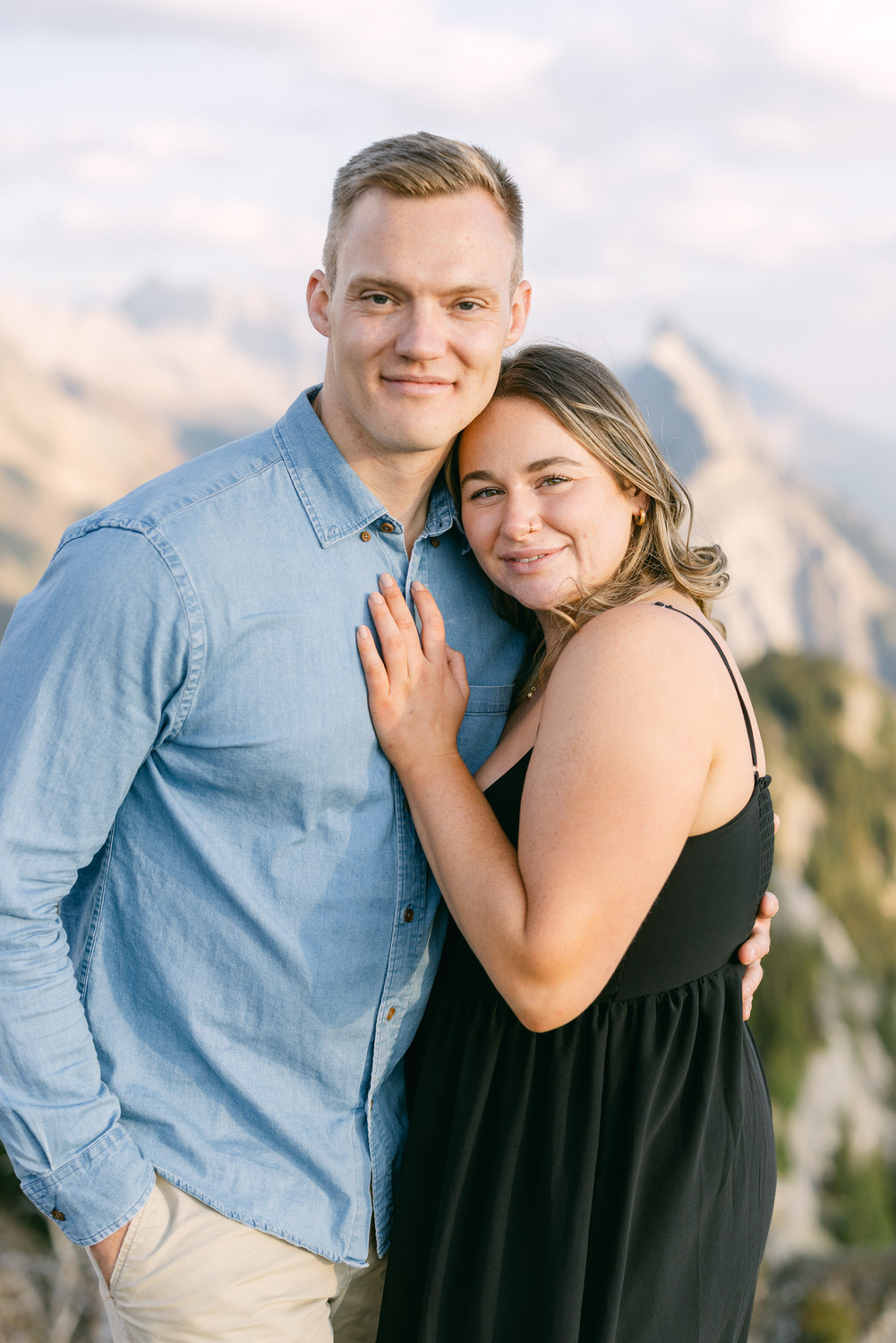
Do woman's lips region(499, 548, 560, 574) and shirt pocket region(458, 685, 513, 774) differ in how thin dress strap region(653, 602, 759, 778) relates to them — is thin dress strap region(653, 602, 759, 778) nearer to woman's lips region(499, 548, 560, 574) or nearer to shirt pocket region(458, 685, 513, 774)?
woman's lips region(499, 548, 560, 574)

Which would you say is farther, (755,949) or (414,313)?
(755,949)

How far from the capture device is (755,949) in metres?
3.27

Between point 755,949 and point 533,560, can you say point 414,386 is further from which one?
point 755,949

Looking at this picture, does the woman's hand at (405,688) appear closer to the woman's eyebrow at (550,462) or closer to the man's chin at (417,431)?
the man's chin at (417,431)

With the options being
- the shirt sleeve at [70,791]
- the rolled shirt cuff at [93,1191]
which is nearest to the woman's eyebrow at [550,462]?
the shirt sleeve at [70,791]

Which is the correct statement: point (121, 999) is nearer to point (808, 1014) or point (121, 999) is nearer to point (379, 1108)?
point (379, 1108)

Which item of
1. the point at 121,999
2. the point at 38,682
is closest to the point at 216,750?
the point at 38,682

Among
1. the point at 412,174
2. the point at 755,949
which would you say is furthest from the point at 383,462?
the point at 755,949

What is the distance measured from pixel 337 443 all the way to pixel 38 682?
3.56 feet

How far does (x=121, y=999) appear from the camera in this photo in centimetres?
284

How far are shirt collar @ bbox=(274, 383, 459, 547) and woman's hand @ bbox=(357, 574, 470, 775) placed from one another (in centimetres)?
19

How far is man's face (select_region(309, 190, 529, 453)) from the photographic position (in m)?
2.86

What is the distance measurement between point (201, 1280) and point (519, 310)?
285 cm

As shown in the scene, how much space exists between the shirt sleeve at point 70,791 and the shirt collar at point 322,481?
49 cm
